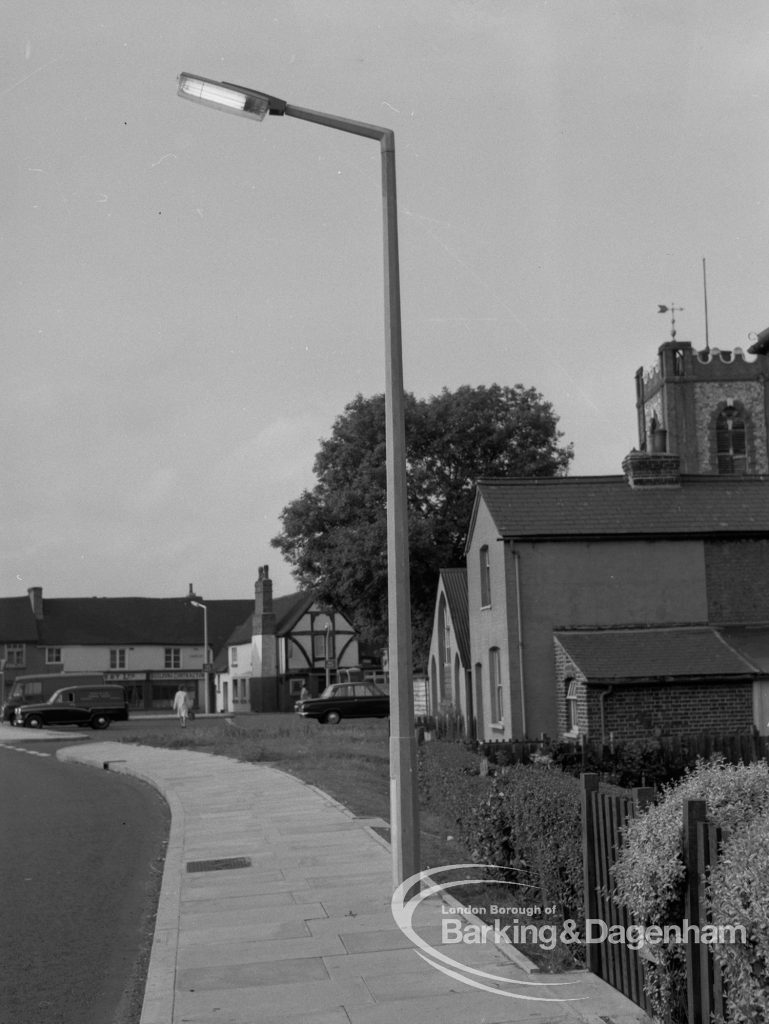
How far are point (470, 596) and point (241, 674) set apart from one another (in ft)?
171

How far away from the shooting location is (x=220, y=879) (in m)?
11.1

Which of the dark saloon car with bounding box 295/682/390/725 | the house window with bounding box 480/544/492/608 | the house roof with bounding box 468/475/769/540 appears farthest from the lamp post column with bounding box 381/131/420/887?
the dark saloon car with bounding box 295/682/390/725

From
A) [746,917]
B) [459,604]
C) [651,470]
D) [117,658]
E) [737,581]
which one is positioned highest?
[651,470]

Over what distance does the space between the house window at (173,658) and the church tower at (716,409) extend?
44.2 metres

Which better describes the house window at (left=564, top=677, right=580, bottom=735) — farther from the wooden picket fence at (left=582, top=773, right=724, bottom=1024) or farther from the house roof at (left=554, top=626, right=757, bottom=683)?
the wooden picket fence at (left=582, top=773, right=724, bottom=1024)

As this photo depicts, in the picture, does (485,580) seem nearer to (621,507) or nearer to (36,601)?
(621,507)

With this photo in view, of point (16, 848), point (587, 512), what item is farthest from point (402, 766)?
point (587, 512)

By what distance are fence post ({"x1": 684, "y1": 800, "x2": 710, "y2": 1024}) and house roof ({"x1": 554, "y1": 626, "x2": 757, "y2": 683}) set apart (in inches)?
810

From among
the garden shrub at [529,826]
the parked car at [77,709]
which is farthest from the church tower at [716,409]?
the garden shrub at [529,826]

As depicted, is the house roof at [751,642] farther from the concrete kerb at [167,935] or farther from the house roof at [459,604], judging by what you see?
the concrete kerb at [167,935]

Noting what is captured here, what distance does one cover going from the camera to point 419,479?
47.5 metres

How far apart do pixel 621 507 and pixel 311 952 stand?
23735 millimetres

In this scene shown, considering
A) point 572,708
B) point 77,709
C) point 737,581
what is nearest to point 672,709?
point 572,708

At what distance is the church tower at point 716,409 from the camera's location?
70.1 metres
